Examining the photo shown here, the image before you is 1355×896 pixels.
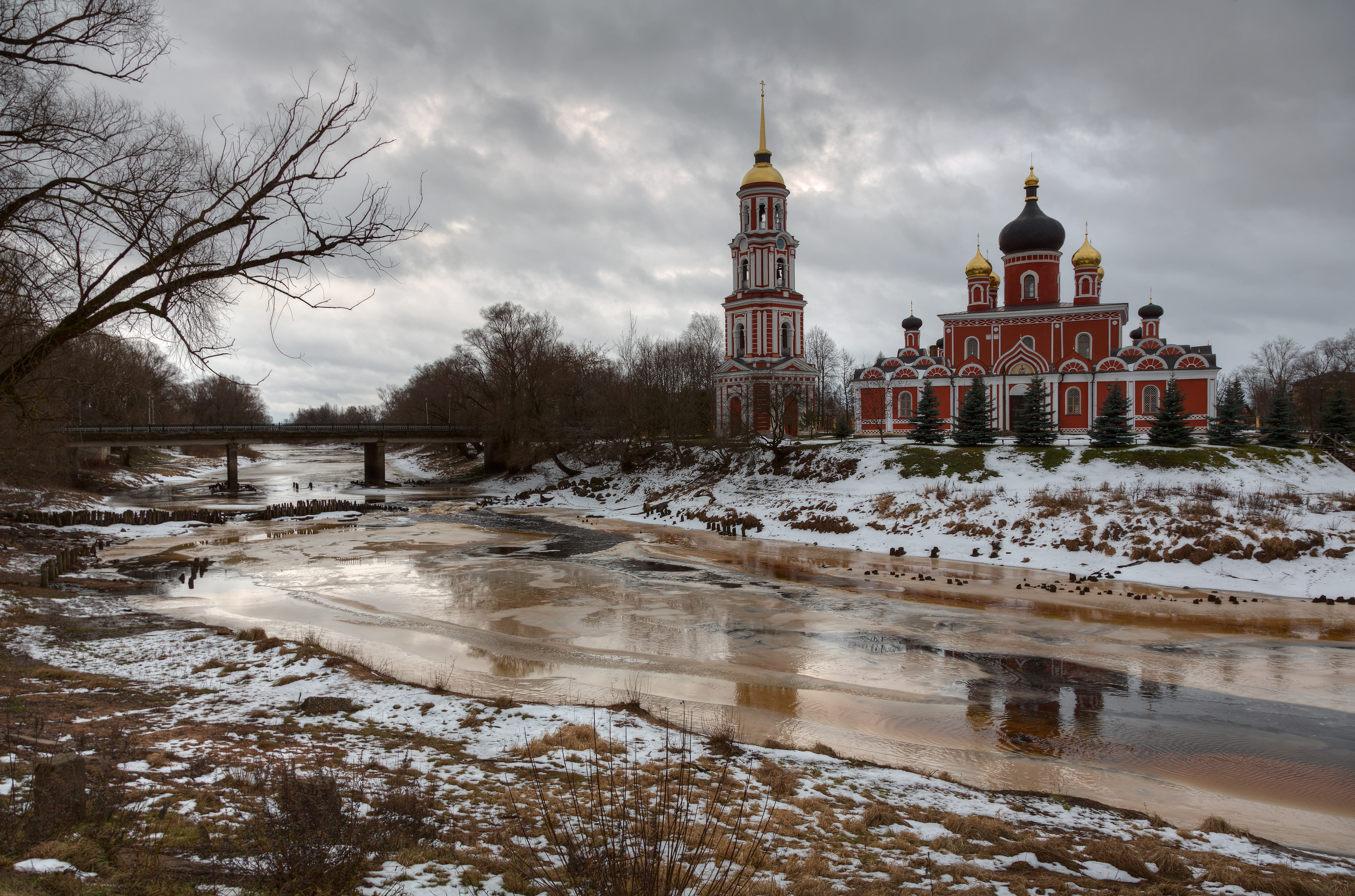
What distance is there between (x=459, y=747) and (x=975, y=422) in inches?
1313

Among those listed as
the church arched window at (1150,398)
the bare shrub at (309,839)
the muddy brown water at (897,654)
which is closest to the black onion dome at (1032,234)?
the church arched window at (1150,398)

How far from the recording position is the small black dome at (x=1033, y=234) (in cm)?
4703

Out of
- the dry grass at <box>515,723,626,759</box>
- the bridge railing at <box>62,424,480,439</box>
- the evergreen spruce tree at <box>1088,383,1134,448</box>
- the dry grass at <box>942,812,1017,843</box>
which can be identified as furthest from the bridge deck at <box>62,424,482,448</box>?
the dry grass at <box>942,812,1017,843</box>

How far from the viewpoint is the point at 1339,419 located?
31.8m

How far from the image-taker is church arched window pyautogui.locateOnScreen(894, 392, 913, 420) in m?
46.8

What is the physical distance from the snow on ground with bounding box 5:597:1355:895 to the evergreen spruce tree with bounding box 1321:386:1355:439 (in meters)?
32.9

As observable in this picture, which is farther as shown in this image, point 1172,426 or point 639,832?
point 1172,426

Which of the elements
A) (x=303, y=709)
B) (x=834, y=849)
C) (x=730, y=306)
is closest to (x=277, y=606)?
(x=303, y=709)

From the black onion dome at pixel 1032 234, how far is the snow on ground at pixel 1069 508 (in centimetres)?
1780

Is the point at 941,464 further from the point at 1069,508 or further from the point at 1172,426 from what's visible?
the point at 1172,426

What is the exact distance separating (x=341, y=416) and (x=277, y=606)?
157453 millimetres

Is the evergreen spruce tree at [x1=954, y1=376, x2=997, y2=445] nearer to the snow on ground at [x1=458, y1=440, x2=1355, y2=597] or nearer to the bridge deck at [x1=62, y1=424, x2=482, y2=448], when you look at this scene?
the snow on ground at [x1=458, y1=440, x2=1355, y2=597]

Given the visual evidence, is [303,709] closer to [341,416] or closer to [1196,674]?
[1196,674]

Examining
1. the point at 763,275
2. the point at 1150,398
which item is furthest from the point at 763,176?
the point at 1150,398
